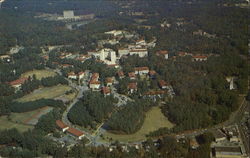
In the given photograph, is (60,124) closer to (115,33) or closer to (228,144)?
(228,144)

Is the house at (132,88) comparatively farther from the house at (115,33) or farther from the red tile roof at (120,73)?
the house at (115,33)

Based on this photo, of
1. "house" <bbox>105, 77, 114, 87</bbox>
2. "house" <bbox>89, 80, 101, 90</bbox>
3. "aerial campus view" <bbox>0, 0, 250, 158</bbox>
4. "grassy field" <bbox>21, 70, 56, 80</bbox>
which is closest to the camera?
"aerial campus view" <bbox>0, 0, 250, 158</bbox>

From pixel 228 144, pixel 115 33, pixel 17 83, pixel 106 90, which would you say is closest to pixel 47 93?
pixel 17 83

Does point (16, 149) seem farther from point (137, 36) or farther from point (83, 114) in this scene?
point (137, 36)

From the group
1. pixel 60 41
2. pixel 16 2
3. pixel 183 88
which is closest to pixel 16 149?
pixel 183 88

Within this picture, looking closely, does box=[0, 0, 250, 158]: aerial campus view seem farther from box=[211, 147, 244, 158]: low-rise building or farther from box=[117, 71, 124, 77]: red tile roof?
box=[117, 71, 124, 77]: red tile roof

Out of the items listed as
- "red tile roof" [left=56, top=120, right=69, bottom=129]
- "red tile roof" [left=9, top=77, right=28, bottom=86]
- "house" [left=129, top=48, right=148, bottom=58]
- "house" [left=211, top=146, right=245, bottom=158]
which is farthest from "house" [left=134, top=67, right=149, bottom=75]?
"house" [left=211, top=146, right=245, bottom=158]

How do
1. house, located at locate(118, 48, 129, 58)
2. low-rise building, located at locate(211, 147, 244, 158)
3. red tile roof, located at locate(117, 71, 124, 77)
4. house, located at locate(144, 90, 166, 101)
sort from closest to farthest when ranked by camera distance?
low-rise building, located at locate(211, 147, 244, 158) < house, located at locate(144, 90, 166, 101) < red tile roof, located at locate(117, 71, 124, 77) < house, located at locate(118, 48, 129, 58)

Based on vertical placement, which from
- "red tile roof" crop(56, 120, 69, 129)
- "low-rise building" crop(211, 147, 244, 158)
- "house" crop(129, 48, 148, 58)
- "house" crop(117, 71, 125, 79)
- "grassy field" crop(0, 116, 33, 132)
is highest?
"house" crop(129, 48, 148, 58)
